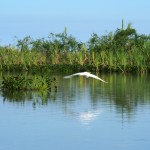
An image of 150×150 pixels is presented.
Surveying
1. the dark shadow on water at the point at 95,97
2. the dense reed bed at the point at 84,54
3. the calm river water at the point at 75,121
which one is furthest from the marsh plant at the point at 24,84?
the dense reed bed at the point at 84,54

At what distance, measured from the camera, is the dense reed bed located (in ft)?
102

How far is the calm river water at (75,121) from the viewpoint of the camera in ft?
29.1

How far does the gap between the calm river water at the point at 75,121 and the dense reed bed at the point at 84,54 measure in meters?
13.9

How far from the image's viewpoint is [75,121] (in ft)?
36.4

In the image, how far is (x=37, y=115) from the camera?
1199 cm

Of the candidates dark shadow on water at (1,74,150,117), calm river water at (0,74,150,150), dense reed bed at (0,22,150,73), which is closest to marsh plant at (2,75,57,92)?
dark shadow on water at (1,74,150,117)

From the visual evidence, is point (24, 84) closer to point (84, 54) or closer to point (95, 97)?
point (95, 97)

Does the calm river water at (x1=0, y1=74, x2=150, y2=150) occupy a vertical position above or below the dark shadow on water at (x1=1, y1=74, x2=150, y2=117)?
below

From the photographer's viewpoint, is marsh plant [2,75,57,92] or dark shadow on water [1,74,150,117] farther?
marsh plant [2,75,57,92]

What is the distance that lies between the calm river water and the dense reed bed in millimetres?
13855

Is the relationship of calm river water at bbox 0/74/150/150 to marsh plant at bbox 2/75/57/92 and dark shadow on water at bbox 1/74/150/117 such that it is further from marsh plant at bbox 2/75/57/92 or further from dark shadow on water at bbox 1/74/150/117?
marsh plant at bbox 2/75/57/92

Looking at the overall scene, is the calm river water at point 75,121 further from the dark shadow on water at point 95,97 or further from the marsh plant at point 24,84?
the marsh plant at point 24,84

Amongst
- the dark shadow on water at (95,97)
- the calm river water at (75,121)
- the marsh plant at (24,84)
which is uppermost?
the marsh plant at (24,84)

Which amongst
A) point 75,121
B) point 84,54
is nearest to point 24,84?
point 75,121
